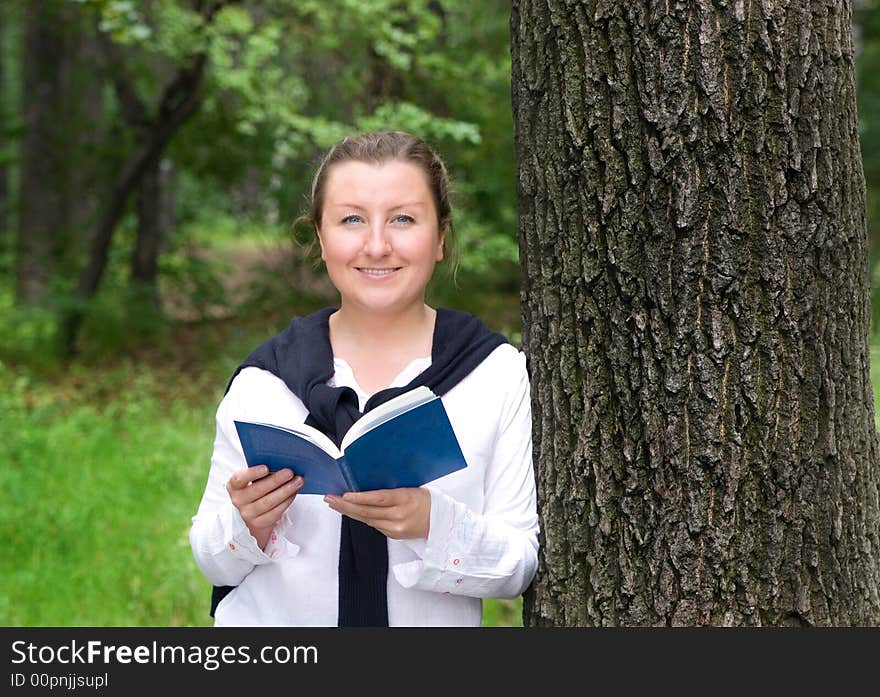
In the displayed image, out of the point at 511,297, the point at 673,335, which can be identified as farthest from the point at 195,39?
the point at 673,335

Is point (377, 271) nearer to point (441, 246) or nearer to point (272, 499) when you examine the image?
point (441, 246)

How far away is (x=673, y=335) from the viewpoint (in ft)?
7.26

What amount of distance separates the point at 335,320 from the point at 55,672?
1.03 metres

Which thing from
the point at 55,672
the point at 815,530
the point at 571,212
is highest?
the point at 571,212

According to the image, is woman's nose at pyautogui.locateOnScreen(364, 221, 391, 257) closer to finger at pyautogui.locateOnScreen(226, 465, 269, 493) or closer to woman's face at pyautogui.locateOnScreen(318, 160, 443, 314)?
woman's face at pyautogui.locateOnScreen(318, 160, 443, 314)

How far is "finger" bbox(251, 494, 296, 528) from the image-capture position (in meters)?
2.15

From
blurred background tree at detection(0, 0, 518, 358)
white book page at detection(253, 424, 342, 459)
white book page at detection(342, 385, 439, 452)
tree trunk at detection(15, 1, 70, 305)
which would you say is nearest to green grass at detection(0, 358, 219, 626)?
blurred background tree at detection(0, 0, 518, 358)

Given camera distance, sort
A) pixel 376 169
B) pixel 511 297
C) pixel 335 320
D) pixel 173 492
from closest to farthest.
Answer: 1. pixel 376 169
2. pixel 335 320
3. pixel 173 492
4. pixel 511 297

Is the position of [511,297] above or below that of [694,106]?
above

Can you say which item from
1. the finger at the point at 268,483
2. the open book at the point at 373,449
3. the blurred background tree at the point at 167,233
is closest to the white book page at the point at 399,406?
the open book at the point at 373,449

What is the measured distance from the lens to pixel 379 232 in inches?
88.6

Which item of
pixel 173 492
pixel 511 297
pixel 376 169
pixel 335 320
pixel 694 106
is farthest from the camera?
pixel 511 297

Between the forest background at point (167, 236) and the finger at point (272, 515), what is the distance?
245 centimetres

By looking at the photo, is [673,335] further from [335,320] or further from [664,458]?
[335,320]
